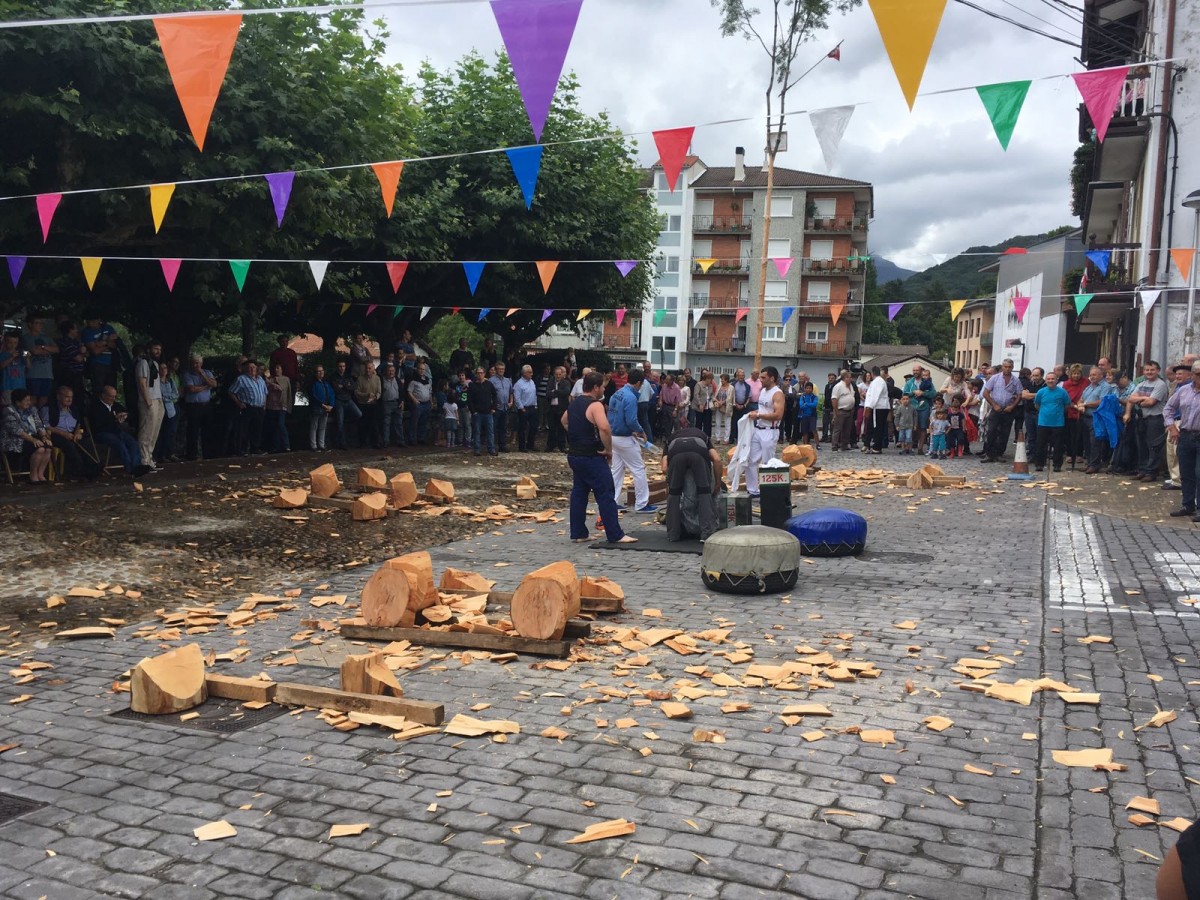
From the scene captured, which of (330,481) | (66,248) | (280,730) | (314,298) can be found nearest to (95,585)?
(280,730)

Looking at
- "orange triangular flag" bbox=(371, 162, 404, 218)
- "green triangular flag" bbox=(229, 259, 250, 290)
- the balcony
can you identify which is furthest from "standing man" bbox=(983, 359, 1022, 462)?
the balcony

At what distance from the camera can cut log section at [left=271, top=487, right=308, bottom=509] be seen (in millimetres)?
13047

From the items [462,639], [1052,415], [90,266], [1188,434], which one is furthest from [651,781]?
[1052,415]

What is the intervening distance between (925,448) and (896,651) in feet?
61.9

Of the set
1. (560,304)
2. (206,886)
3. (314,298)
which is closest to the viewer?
(206,886)

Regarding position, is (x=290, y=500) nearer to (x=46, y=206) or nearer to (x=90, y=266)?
(x=46, y=206)

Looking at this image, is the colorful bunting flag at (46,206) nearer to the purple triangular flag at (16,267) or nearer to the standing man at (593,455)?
the purple triangular flag at (16,267)

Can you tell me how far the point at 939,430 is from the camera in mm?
21812

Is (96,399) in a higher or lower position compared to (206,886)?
higher

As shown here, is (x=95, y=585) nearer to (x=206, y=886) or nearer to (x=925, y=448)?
(x=206, y=886)

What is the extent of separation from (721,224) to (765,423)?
59738mm

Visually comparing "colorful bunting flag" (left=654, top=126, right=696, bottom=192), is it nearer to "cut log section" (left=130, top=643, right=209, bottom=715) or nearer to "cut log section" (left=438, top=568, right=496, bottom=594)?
"cut log section" (left=438, top=568, right=496, bottom=594)

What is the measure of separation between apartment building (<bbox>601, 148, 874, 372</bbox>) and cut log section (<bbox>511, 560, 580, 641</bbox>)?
6124 cm

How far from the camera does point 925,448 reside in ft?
79.8
